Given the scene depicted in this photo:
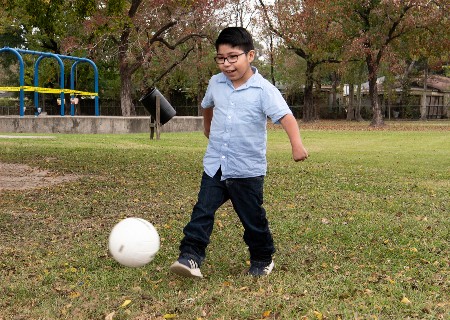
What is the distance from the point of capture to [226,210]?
8344mm

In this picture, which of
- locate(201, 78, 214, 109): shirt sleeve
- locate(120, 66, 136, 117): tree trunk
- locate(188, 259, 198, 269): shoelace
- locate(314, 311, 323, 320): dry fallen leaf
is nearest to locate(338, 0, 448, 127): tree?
locate(120, 66, 136, 117): tree trunk

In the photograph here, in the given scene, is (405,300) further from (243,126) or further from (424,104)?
(424,104)

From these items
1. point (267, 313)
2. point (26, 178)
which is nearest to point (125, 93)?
point (26, 178)

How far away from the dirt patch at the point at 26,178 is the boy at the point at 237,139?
19.4 ft

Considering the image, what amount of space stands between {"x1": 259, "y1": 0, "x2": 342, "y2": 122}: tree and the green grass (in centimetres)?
2916

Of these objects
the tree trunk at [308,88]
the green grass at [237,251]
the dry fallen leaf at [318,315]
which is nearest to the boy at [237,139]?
the green grass at [237,251]

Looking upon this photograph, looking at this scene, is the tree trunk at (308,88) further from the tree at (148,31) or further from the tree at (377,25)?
the tree at (148,31)

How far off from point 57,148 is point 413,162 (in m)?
8.47

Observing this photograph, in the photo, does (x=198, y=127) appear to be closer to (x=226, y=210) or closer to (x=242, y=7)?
(x=242, y=7)

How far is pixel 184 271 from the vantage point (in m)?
4.88

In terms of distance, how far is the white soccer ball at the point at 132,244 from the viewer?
4.90 meters

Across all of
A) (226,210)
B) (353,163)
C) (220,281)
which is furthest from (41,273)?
(353,163)

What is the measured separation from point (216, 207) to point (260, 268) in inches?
22.8

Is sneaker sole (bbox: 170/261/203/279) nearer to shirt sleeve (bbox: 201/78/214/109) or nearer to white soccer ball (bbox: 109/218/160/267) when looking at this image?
white soccer ball (bbox: 109/218/160/267)
